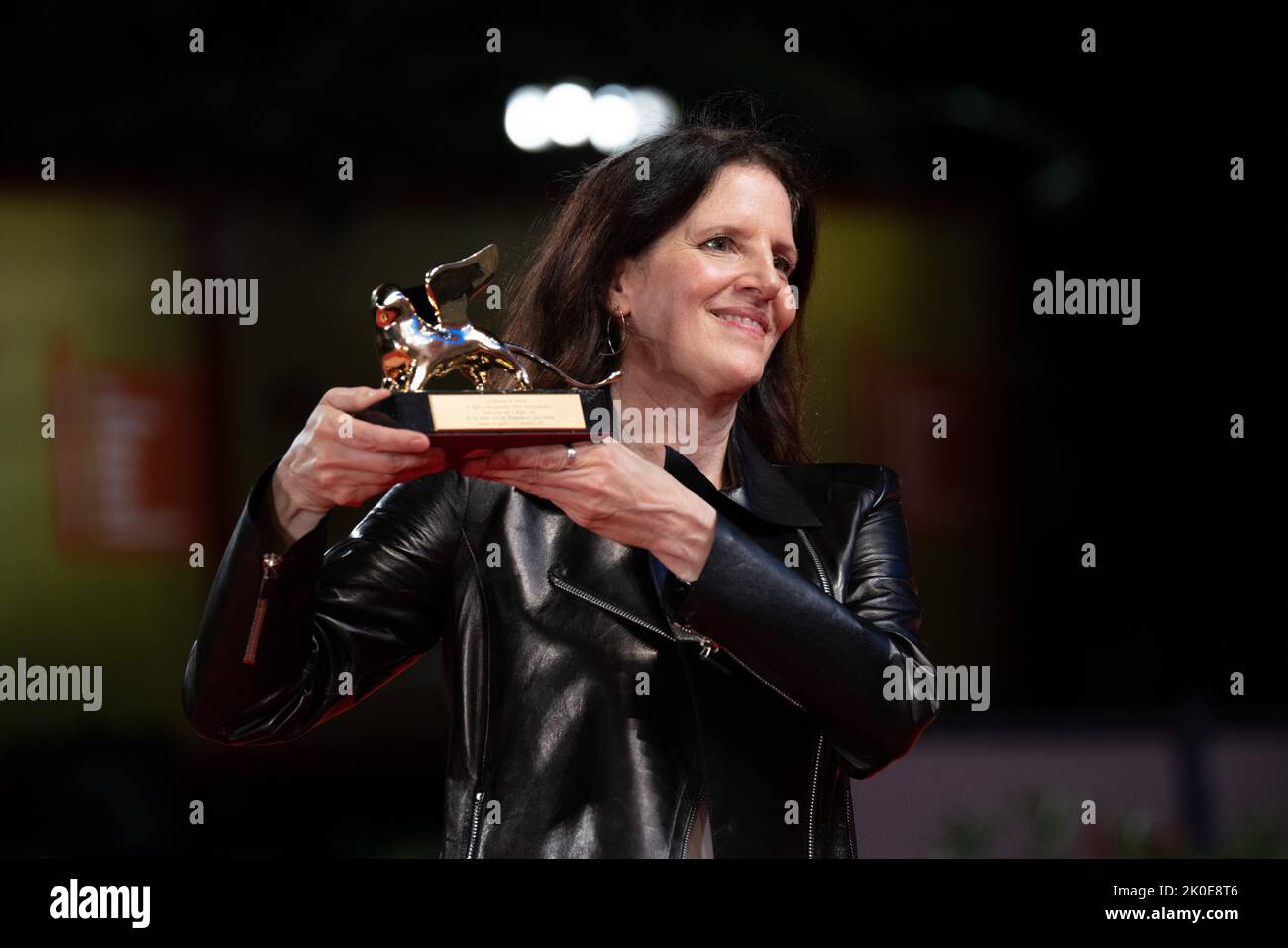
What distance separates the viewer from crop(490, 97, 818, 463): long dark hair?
198 cm

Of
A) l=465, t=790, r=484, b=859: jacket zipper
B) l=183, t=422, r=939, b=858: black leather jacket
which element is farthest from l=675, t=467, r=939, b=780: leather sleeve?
l=465, t=790, r=484, b=859: jacket zipper

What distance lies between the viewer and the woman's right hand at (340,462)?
1.51m

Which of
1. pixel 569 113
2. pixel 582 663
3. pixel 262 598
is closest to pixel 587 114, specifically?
pixel 569 113

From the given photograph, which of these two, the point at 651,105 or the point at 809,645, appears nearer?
the point at 809,645

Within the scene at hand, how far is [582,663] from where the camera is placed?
5.81 feet

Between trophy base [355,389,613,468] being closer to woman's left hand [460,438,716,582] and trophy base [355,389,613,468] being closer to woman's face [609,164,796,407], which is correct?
woman's left hand [460,438,716,582]

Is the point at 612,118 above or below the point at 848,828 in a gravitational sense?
above

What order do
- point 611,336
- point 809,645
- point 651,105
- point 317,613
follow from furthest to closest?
point 651,105
point 611,336
point 317,613
point 809,645

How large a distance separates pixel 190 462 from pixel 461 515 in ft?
7.66

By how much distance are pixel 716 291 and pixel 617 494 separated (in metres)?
0.42

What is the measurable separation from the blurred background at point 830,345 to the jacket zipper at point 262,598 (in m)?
2.10

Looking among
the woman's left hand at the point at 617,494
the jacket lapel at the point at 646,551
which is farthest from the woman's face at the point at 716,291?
the woman's left hand at the point at 617,494

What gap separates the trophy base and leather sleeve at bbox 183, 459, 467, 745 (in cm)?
18

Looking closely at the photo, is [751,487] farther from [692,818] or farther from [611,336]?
[692,818]
